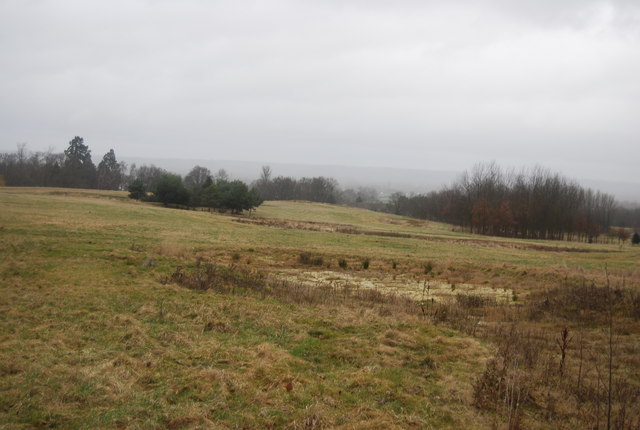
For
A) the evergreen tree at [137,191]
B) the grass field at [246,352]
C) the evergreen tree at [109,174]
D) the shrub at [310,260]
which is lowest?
the shrub at [310,260]

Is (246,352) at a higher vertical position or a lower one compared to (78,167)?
lower

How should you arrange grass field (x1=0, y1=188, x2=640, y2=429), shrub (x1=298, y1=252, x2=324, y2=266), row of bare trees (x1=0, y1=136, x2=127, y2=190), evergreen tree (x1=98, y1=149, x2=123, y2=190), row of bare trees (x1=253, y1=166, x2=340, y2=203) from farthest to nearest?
row of bare trees (x1=253, y1=166, x2=340, y2=203) → evergreen tree (x1=98, y1=149, x2=123, y2=190) → row of bare trees (x1=0, y1=136, x2=127, y2=190) → shrub (x1=298, y1=252, x2=324, y2=266) → grass field (x1=0, y1=188, x2=640, y2=429)

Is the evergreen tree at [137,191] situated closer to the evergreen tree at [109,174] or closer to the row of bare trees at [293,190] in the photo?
the evergreen tree at [109,174]

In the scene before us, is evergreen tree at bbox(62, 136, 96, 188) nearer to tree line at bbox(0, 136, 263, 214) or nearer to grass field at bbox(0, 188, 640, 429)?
tree line at bbox(0, 136, 263, 214)

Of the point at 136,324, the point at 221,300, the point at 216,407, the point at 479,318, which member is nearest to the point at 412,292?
the point at 479,318

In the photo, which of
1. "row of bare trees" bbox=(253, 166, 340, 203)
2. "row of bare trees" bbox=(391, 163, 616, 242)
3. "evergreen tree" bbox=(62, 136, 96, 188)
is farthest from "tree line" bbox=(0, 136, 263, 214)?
"row of bare trees" bbox=(391, 163, 616, 242)

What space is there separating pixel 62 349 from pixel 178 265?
10063mm

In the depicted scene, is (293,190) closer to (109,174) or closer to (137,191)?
(109,174)

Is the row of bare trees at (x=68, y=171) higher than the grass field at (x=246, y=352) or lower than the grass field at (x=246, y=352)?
higher

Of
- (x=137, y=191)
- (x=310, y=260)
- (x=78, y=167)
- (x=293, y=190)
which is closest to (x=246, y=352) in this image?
(x=310, y=260)

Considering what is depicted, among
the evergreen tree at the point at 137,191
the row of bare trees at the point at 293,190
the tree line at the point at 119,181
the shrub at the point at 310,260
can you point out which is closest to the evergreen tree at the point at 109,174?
the tree line at the point at 119,181

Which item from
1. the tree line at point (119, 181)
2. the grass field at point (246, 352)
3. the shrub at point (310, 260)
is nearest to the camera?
the grass field at point (246, 352)

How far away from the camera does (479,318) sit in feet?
43.5

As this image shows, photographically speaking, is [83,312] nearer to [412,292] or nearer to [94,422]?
[94,422]
